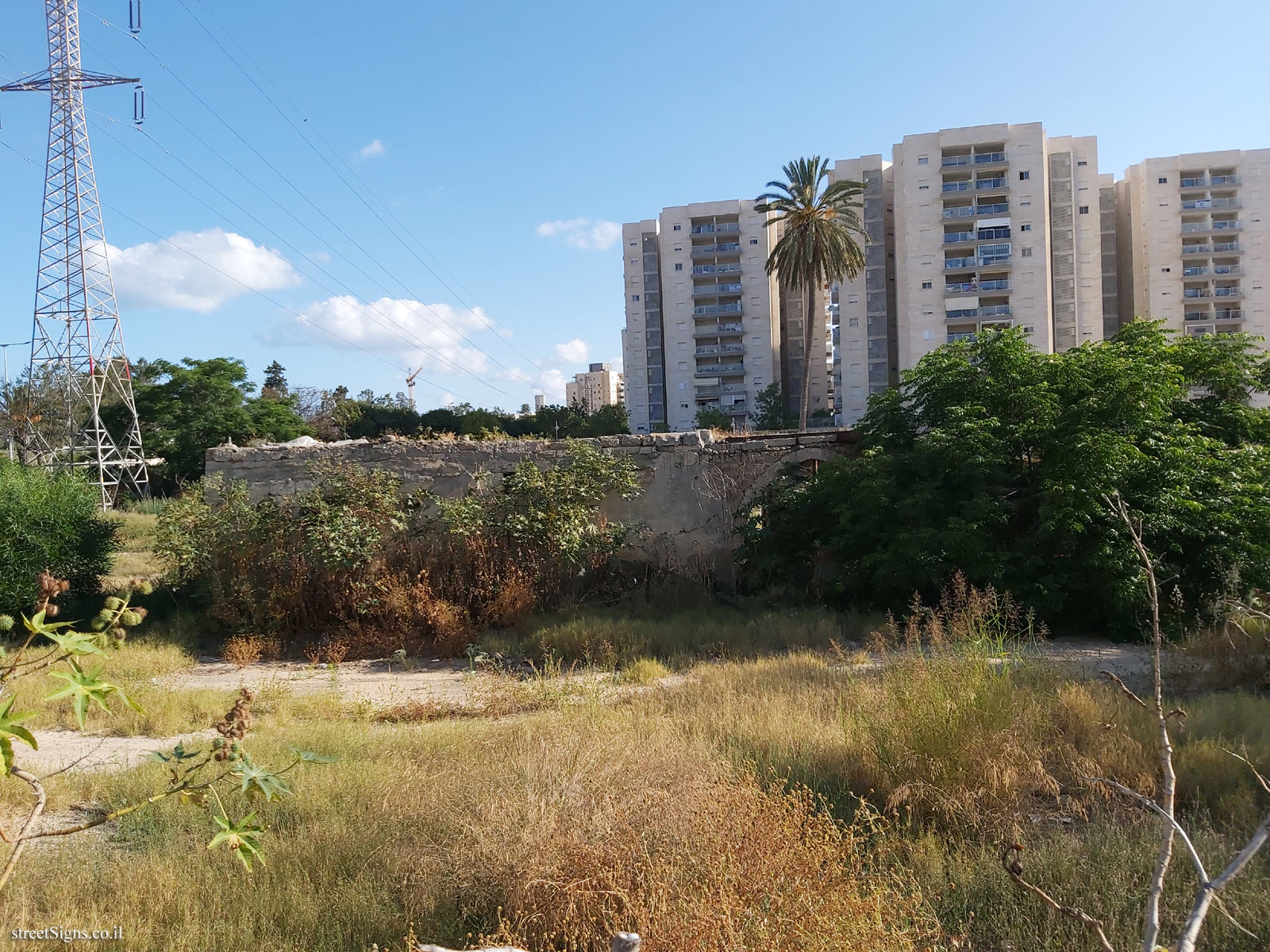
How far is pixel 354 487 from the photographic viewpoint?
36.4ft

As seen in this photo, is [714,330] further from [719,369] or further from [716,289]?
[716,289]

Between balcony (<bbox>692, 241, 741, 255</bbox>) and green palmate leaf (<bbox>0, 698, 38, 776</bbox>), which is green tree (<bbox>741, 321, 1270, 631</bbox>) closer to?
green palmate leaf (<bbox>0, 698, 38, 776</bbox>)

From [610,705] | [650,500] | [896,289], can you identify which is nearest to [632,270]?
[896,289]

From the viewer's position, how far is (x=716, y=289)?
79.4 meters

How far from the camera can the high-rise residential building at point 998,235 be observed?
64062 millimetres

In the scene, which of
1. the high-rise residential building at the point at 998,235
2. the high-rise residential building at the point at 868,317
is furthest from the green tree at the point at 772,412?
the high-rise residential building at the point at 998,235

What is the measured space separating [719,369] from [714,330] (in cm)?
370

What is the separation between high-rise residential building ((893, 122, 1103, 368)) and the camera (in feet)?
210

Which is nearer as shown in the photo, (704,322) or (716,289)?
(716,289)

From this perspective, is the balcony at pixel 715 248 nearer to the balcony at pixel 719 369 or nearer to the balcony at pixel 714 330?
the balcony at pixel 714 330

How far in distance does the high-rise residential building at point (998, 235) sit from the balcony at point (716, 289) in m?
16.9

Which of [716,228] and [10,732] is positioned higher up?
[716,228]

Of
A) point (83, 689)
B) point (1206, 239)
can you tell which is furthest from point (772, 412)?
point (83, 689)

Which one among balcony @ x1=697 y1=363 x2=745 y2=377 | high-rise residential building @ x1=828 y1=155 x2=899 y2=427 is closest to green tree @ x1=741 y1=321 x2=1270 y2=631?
high-rise residential building @ x1=828 y1=155 x2=899 y2=427
